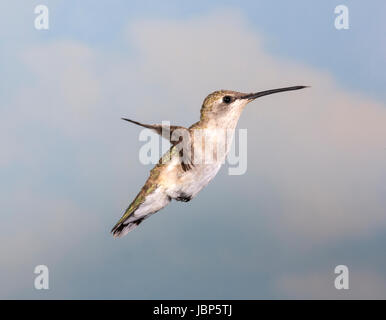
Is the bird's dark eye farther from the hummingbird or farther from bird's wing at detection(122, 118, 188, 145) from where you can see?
bird's wing at detection(122, 118, 188, 145)

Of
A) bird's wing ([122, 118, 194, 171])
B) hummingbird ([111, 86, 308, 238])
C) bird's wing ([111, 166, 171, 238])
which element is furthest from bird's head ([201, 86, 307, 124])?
bird's wing ([111, 166, 171, 238])

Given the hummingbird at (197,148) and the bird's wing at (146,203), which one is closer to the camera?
the hummingbird at (197,148)

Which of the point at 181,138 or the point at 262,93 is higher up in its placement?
the point at 262,93

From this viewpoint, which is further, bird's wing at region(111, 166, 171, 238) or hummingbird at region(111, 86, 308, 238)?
bird's wing at region(111, 166, 171, 238)

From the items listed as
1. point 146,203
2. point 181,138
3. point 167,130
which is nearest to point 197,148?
point 181,138

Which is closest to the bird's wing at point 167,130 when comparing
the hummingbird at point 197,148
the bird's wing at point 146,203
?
the hummingbird at point 197,148

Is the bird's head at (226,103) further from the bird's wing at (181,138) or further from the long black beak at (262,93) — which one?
the bird's wing at (181,138)

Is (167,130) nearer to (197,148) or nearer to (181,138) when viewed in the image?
(181,138)

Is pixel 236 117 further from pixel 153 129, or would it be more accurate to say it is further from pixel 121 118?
pixel 121 118
